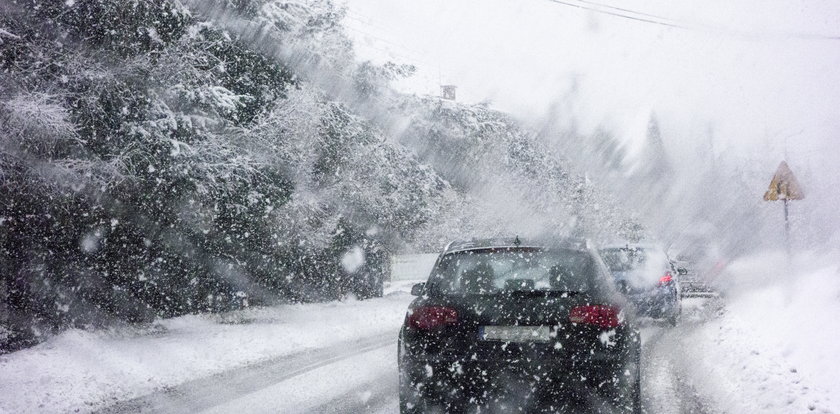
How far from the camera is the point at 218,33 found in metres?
13.8

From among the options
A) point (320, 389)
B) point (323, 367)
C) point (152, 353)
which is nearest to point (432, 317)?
point (320, 389)

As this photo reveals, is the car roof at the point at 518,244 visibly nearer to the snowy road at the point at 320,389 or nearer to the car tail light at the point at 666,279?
the snowy road at the point at 320,389

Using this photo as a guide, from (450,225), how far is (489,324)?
124ft

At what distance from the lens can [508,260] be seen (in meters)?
5.78

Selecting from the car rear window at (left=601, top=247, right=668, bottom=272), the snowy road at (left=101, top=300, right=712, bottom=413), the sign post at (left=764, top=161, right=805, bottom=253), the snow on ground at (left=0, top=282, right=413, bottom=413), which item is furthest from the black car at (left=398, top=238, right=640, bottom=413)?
the sign post at (left=764, top=161, right=805, bottom=253)

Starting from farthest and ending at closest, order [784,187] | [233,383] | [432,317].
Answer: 1. [784,187]
2. [233,383]
3. [432,317]

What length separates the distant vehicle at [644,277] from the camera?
1371 centimetres

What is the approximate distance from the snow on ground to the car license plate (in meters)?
4.67

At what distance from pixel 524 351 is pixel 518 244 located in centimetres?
101

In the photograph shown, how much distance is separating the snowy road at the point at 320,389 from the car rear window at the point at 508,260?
5.89 ft

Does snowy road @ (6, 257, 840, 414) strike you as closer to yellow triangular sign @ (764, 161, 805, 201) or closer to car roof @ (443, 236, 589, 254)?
yellow triangular sign @ (764, 161, 805, 201)

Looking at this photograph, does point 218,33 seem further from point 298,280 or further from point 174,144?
point 298,280

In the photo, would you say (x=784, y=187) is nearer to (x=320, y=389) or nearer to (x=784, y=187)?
(x=784, y=187)

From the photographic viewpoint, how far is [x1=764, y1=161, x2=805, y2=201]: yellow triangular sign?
1309 centimetres
